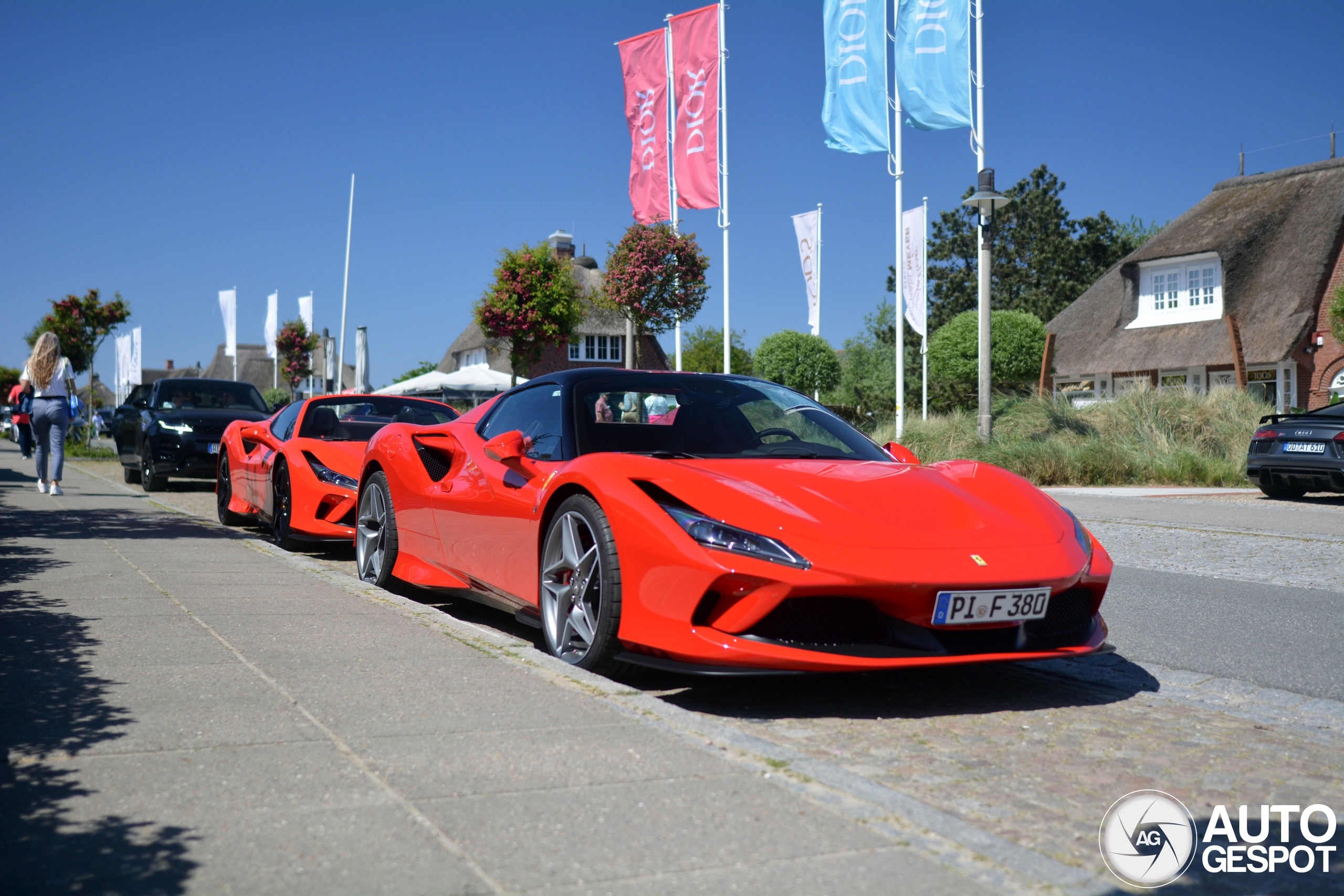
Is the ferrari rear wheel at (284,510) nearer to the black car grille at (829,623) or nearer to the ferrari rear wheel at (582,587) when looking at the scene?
the ferrari rear wheel at (582,587)

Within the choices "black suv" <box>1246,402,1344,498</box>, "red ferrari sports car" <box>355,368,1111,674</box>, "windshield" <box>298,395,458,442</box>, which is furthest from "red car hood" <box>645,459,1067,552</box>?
"black suv" <box>1246,402,1344,498</box>

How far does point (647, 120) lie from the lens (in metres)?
26.2

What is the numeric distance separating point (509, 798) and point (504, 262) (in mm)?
31430

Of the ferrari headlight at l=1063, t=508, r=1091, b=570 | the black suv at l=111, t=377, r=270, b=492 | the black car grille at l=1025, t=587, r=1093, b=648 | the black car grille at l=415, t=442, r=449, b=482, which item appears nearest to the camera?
the black car grille at l=1025, t=587, r=1093, b=648

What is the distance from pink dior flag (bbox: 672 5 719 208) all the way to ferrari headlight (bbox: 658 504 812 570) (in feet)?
73.3

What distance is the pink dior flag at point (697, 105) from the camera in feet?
81.8

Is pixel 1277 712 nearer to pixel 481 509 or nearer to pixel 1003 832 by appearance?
pixel 1003 832

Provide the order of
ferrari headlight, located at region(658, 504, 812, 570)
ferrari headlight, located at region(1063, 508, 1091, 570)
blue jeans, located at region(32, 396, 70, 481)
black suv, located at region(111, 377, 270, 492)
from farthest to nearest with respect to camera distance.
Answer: black suv, located at region(111, 377, 270, 492), blue jeans, located at region(32, 396, 70, 481), ferrari headlight, located at region(1063, 508, 1091, 570), ferrari headlight, located at region(658, 504, 812, 570)

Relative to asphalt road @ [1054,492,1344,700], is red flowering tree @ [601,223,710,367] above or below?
above

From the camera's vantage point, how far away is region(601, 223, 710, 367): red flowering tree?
83.9 ft

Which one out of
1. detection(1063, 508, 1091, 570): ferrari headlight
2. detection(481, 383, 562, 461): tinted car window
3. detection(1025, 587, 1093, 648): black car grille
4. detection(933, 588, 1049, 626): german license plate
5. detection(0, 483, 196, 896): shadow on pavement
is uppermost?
detection(481, 383, 562, 461): tinted car window

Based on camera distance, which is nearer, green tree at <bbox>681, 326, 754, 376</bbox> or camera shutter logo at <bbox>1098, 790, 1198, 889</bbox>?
camera shutter logo at <bbox>1098, 790, 1198, 889</bbox>

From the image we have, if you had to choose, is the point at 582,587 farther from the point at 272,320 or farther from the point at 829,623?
the point at 272,320

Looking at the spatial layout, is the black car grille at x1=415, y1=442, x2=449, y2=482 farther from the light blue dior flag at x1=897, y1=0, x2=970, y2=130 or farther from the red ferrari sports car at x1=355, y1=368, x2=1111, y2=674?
the light blue dior flag at x1=897, y1=0, x2=970, y2=130
